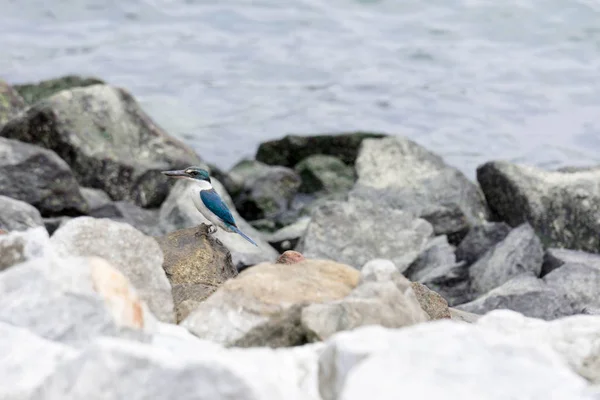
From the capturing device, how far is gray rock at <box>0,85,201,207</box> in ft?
42.5

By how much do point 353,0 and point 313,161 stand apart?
35.3 feet

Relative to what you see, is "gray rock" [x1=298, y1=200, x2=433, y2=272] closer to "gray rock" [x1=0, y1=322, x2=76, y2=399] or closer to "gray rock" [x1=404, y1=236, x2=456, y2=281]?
"gray rock" [x1=404, y1=236, x2=456, y2=281]

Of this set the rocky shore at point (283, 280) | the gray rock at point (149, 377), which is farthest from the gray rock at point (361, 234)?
the gray rock at point (149, 377)

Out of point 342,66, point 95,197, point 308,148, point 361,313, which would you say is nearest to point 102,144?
point 95,197

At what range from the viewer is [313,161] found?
49.9ft

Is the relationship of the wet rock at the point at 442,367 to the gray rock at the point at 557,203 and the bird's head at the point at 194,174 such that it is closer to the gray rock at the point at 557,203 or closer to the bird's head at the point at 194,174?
the bird's head at the point at 194,174

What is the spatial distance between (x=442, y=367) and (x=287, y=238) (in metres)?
8.42

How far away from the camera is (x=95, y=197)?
1211 centimetres

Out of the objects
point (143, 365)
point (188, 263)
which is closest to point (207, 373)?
point (143, 365)

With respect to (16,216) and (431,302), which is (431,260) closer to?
(16,216)

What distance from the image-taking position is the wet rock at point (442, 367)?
3389 mm

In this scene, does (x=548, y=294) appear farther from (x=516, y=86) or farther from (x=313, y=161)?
(x=516, y=86)

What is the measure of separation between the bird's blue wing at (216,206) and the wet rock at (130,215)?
3.70 meters

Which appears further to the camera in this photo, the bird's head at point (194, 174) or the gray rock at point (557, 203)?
the gray rock at point (557, 203)
